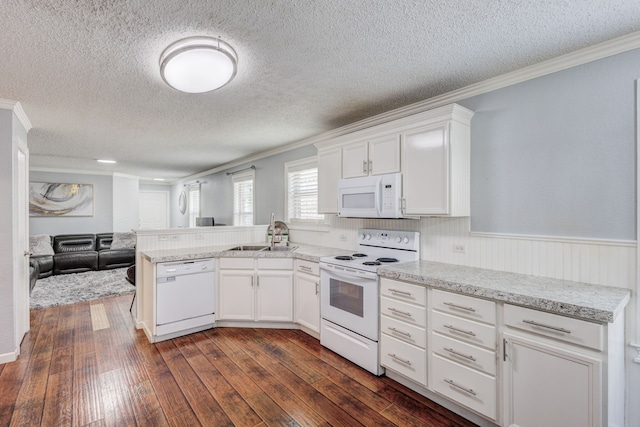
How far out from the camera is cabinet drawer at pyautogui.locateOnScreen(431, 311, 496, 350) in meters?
1.87

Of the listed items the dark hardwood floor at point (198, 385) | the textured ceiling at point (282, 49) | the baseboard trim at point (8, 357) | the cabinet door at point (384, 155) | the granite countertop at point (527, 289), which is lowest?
the dark hardwood floor at point (198, 385)

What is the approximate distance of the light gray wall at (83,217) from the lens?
7.00 metres

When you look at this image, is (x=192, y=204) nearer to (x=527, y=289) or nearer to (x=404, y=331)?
(x=404, y=331)

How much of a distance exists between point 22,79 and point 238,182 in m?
3.81

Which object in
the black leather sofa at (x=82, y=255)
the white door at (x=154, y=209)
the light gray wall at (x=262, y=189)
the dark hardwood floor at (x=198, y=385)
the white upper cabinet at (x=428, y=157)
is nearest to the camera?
the dark hardwood floor at (x=198, y=385)

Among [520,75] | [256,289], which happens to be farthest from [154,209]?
[520,75]

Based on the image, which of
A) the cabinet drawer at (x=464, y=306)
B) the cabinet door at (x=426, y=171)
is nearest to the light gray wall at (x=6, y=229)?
the cabinet door at (x=426, y=171)

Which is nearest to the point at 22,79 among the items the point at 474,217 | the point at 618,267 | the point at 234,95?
the point at 234,95

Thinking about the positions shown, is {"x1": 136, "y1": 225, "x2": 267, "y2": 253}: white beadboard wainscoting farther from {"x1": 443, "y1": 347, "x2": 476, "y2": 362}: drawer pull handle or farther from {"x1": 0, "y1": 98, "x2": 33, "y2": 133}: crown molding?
{"x1": 443, "y1": 347, "x2": 476, "y2": 362}: drawer pull handle

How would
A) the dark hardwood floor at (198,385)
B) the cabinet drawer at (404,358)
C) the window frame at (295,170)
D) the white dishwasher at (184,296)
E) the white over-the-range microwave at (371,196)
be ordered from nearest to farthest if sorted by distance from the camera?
the dark hardwood floor at (198,385) → the cabinet drawer at (404,358) → the white over-the-range microwave at (371,196) → the white dishwasher at (184,296) → the window frame at (295,170)

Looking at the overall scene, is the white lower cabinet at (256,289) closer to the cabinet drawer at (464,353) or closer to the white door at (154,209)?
the cabinet drawer at (464,353)

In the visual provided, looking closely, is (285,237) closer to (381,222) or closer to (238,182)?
(381,222)

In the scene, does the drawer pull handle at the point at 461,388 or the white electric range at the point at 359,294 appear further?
the white electric range at the point at 359,294

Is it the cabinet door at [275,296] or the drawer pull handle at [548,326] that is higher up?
the drawer pull handle at [548,326]
